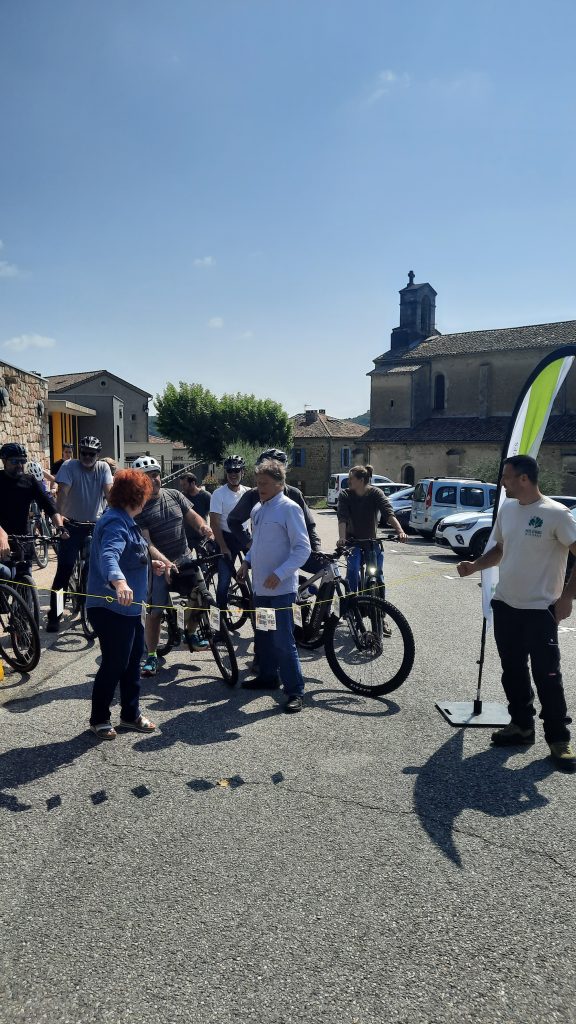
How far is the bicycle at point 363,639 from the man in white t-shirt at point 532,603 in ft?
2.98

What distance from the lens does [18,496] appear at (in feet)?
21.4

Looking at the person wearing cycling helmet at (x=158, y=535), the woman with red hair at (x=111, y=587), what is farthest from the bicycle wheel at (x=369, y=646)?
the woman with red hair at (x=111, y=587)

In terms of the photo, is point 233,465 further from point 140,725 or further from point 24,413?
point 24,413

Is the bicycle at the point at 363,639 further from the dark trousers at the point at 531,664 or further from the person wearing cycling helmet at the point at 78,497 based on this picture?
the person wearing cycling helmet at the point at 78,497

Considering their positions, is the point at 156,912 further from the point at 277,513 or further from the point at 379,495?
the point at 379,495

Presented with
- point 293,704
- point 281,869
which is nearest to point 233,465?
point 293,704

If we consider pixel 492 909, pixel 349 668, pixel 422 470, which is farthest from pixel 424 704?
pixel 422 470

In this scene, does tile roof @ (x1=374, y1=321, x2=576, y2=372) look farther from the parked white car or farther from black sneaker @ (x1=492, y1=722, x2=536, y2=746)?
black sneaker @ (x1=492, y1=722, x2=536, y2=746)

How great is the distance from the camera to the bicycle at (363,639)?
5.06m

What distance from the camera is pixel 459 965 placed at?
236cm

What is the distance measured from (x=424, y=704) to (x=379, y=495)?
287cm

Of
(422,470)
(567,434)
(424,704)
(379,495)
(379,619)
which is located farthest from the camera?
(422,470)

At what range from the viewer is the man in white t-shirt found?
13.2 ft

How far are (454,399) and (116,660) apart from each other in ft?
146
